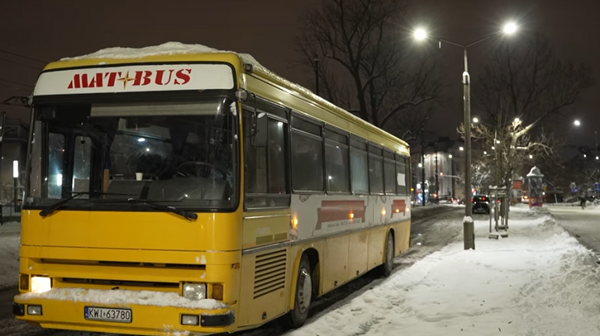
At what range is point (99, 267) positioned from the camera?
650 cm

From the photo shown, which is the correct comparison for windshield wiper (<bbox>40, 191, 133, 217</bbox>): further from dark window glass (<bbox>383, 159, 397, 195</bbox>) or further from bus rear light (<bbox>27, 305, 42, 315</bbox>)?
dark window glass (<bbox>383, 159, 397, 195</bbox>)

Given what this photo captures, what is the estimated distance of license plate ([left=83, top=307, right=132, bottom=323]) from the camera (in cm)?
624

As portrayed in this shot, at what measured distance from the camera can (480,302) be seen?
383 inches

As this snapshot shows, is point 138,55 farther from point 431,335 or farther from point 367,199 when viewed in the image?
point 367,199

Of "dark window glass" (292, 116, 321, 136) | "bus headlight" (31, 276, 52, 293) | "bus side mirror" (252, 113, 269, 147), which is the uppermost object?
"dark window glass" (292, 116, 321, 136)

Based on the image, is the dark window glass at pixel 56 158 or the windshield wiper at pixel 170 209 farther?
the dark window glass at pixel 56 158

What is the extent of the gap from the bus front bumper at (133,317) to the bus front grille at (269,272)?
74 cm

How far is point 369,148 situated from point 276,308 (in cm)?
598

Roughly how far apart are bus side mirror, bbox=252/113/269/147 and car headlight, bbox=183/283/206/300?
1.58m

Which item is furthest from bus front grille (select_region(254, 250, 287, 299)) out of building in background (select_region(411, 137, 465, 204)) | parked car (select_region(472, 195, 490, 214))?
building in background (select_region(411, 137, 465, 204))

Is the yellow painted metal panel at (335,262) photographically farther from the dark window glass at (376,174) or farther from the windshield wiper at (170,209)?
the windshield wiper at (170,209)

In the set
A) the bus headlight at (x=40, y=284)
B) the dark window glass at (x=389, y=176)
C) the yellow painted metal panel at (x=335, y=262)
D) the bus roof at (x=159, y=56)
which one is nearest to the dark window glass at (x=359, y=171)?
the yellow painted metal panel at (x=335, y=262)

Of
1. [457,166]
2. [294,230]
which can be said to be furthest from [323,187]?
[457,166]

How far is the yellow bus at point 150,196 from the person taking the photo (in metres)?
6.28
